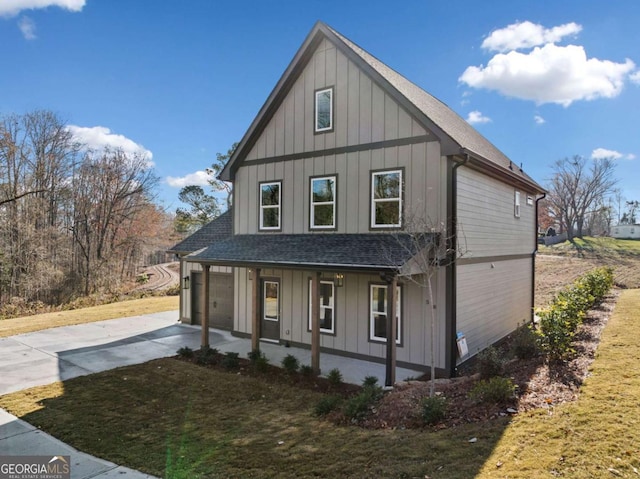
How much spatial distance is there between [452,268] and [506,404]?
3.88m

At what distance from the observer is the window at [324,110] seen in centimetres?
1115

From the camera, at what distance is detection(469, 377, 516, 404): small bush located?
18.9 feet

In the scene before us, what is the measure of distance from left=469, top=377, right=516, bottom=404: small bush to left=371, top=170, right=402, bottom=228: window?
474 centimetres

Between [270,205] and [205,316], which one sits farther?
[270,205]

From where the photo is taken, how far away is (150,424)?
636 cm

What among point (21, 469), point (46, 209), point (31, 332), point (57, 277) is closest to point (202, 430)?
point (21, 469)

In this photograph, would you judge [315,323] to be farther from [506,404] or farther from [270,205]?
[270,205]

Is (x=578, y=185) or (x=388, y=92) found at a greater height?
(x=578, y=185)

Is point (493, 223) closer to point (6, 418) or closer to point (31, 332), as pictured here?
point (6, 418)

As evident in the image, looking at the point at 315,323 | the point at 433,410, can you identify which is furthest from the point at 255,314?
the point at 433,410

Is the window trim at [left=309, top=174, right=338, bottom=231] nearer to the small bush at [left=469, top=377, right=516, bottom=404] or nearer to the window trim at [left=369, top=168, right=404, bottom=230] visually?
the window trim at [left=369, top=168, right=404, bottom=230]

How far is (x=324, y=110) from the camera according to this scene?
11.3 m

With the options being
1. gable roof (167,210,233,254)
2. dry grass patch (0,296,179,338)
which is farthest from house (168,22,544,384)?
dry grass patch (0,296,179,338)

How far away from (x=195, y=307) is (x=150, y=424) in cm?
905
